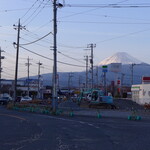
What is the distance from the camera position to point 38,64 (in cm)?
11738

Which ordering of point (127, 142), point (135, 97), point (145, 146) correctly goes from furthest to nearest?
Result: 1. point (135, 97)
2. point (127, 142)
3. point (145, 146)

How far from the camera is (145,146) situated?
14719mm

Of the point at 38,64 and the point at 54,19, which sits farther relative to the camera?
the point at 38,64

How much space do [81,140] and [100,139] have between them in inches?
40.4

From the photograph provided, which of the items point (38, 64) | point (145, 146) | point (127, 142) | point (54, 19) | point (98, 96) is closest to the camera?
point (145, 146)

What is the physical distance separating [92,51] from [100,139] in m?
72.3

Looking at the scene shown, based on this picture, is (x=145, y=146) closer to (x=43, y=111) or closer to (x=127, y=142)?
(x=127, y=142)

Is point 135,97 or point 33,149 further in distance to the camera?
point 135,97

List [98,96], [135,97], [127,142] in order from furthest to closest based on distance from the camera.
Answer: [135,97] → [98,96] → [127,142]

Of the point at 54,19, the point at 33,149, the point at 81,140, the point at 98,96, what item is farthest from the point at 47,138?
the point at 98,96

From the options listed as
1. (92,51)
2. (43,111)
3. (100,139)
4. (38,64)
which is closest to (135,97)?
(92,51)

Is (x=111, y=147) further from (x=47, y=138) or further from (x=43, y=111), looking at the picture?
(x=43, y=111)

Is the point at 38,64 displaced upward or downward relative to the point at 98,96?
upward

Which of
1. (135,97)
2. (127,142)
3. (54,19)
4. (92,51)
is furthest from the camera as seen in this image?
(92,51)
